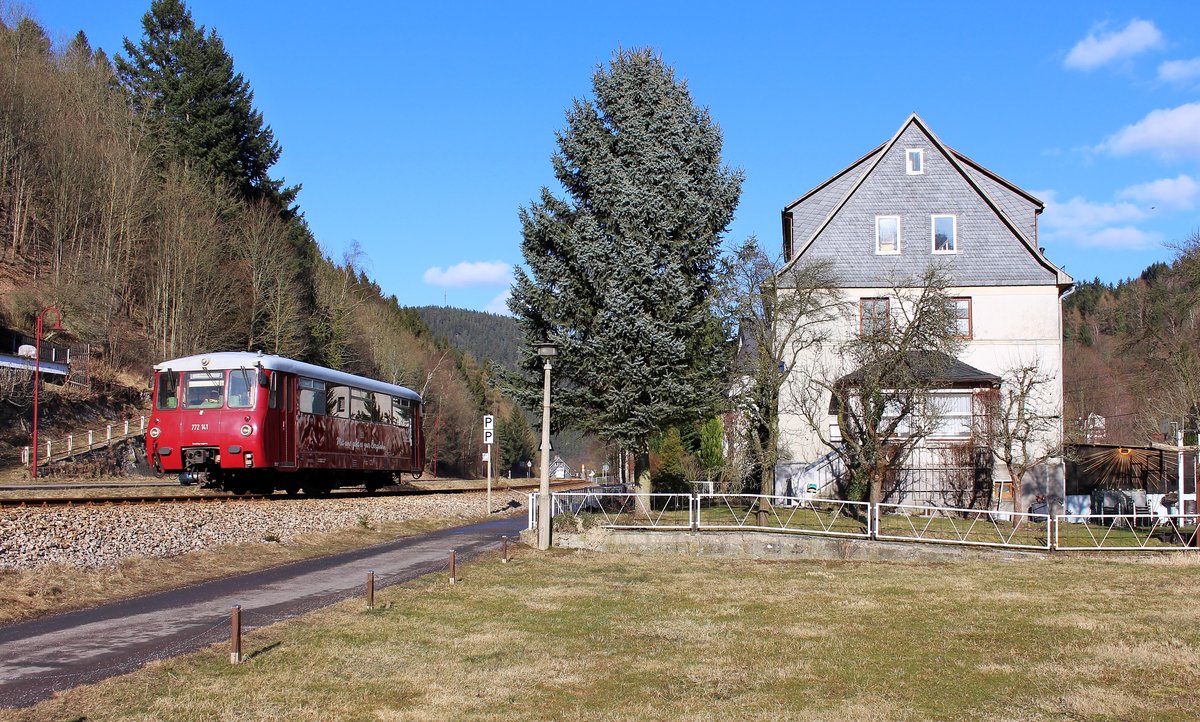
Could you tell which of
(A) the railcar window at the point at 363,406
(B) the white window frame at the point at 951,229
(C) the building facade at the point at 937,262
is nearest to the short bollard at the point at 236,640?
(C) the building facade at the point at 937,262

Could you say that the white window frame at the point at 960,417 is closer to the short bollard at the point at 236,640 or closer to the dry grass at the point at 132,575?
the dry grass at the point at 132,575

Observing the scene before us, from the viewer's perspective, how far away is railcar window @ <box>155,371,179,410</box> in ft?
89.5

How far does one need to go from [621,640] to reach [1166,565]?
13.4 m

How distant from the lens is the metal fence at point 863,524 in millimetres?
21531

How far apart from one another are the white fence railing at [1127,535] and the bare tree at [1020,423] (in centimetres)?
233

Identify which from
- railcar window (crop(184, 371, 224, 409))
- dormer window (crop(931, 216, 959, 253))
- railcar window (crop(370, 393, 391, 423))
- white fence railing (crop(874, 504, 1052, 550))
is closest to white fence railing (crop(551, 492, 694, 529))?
white fence railing (crop(874, 504, 1052, 550))

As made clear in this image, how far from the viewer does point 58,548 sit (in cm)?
1529

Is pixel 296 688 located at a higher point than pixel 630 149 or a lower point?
lower

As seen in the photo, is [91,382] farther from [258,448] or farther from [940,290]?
[940,290]

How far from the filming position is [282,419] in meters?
27.7

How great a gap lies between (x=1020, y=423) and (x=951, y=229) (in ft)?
26.7

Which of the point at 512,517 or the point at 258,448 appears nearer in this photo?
the point at 258,448

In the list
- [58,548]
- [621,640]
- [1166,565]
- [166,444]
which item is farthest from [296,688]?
[166,444]

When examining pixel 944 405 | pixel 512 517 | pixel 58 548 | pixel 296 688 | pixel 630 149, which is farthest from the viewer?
pixel 512 517
